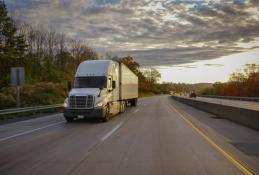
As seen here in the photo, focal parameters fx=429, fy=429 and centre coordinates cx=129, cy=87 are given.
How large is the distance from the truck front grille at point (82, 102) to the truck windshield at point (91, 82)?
6.00 feet

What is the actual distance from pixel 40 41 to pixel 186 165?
90.7 meters

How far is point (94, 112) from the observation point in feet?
75.6

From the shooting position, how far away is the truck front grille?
23.1 meters

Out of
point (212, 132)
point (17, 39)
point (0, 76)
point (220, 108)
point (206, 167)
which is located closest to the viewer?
point (206, 167)

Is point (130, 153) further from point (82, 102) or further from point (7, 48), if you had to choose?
point (7, 48)

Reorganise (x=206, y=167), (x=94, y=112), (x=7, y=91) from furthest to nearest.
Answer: (x=7, y=91), (x=94, y=112), (x=206, y=167)

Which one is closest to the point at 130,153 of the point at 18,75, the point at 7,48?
the point at 18,75

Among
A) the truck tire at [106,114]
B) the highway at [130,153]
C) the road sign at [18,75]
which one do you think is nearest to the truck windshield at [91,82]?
the truck tire at [106,114]

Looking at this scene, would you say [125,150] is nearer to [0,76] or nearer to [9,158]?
[9,158]

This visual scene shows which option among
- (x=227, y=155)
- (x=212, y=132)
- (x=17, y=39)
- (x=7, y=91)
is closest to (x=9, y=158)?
(x=227, y=155)

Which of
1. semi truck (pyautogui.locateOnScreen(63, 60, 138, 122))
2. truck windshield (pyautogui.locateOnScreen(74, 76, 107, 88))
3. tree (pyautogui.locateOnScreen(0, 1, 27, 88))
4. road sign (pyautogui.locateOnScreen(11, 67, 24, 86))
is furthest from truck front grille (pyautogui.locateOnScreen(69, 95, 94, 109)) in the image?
tree (pyautogui.locateOnScreen(0, 1, 27, 88))

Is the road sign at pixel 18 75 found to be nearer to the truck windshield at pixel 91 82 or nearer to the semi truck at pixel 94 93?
the semi truck at pixel 94 93

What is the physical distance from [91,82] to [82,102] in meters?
2.36

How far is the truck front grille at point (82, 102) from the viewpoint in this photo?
2312 centimetres
